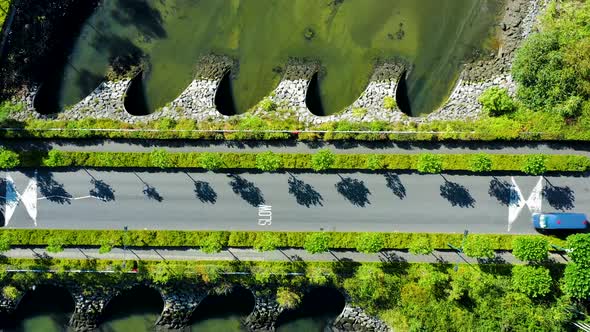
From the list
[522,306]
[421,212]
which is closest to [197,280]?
[421,212]

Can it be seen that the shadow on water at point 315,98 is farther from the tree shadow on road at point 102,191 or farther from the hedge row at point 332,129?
the tree shadow on road at point 102,191

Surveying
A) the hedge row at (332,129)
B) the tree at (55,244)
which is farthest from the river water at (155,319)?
the hedge row at (332,129)

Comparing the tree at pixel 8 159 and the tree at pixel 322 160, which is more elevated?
the tree at pixel 322 160

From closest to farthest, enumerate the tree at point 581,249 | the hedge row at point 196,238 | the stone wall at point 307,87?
the tree at point 581,249 → the hedge row at point 196,238 → the stone wall at point 307,87

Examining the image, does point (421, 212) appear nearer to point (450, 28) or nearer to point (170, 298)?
point (450, 28)

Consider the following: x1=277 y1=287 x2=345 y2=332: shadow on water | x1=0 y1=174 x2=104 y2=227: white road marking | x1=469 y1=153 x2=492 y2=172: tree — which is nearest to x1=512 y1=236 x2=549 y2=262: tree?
x1=469 y1=153 x2=492 y2=172: tree

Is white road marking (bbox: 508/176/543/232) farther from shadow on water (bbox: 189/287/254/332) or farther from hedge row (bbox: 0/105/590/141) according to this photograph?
shadow on water (bbox: 189/287/254/332)

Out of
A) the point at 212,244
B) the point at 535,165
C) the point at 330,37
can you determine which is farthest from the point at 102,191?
the point at 535,165

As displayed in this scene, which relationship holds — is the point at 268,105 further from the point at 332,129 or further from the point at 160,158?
the point at 160,158
